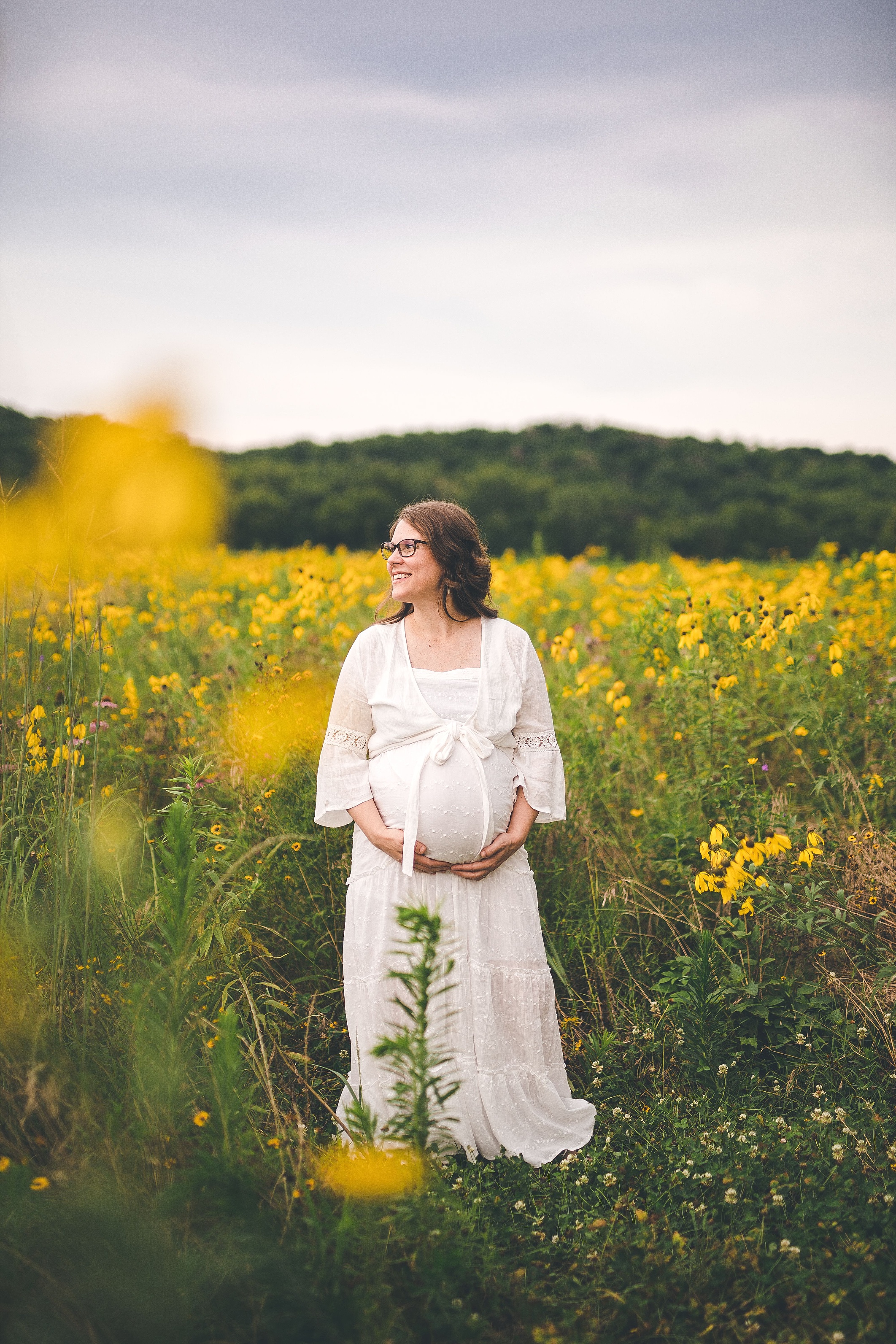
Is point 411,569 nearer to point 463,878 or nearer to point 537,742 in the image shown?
point 537,742

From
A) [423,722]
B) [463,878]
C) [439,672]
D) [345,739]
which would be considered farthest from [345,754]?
[463,878]

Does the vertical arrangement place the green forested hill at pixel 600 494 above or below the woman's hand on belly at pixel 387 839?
above

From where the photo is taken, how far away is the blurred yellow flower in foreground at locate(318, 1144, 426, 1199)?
1.42 metres

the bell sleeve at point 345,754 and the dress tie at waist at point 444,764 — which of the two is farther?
Result: the bell sleeve at point 345,754

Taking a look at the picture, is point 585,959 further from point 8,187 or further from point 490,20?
point 490,20

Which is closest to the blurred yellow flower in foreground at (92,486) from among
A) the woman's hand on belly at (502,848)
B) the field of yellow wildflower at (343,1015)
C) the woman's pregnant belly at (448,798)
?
the field of yellow wildflower at (343,1015)

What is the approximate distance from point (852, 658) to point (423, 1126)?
2924 mm

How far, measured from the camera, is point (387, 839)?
2197 mm

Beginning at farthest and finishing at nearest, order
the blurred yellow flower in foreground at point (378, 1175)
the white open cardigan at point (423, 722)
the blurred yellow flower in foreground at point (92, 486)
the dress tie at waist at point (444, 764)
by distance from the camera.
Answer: the white open cardigan at point (423, 722) → the dress tie at waist at point (444, 764) → the blurred yellow flower in foreground at point (92, 486) → the blurred yellow flower in foreground at point (378, 1175)

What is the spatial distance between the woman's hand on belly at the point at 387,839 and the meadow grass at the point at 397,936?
364 millimetres

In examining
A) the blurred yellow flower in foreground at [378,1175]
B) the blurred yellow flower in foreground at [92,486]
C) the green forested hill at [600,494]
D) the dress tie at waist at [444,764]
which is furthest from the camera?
the green forested hill at [600,494]

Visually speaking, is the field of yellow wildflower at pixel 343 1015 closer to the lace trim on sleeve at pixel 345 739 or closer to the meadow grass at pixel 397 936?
the meadow grass at pixel 397 936

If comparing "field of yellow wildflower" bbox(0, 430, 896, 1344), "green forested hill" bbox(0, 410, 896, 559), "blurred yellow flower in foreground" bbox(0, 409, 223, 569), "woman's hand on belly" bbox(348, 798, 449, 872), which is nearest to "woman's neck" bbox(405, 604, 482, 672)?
"woman's hand on belly" bbox(348, 798, 449, 872)

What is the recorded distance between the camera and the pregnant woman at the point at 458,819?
7.18ft
